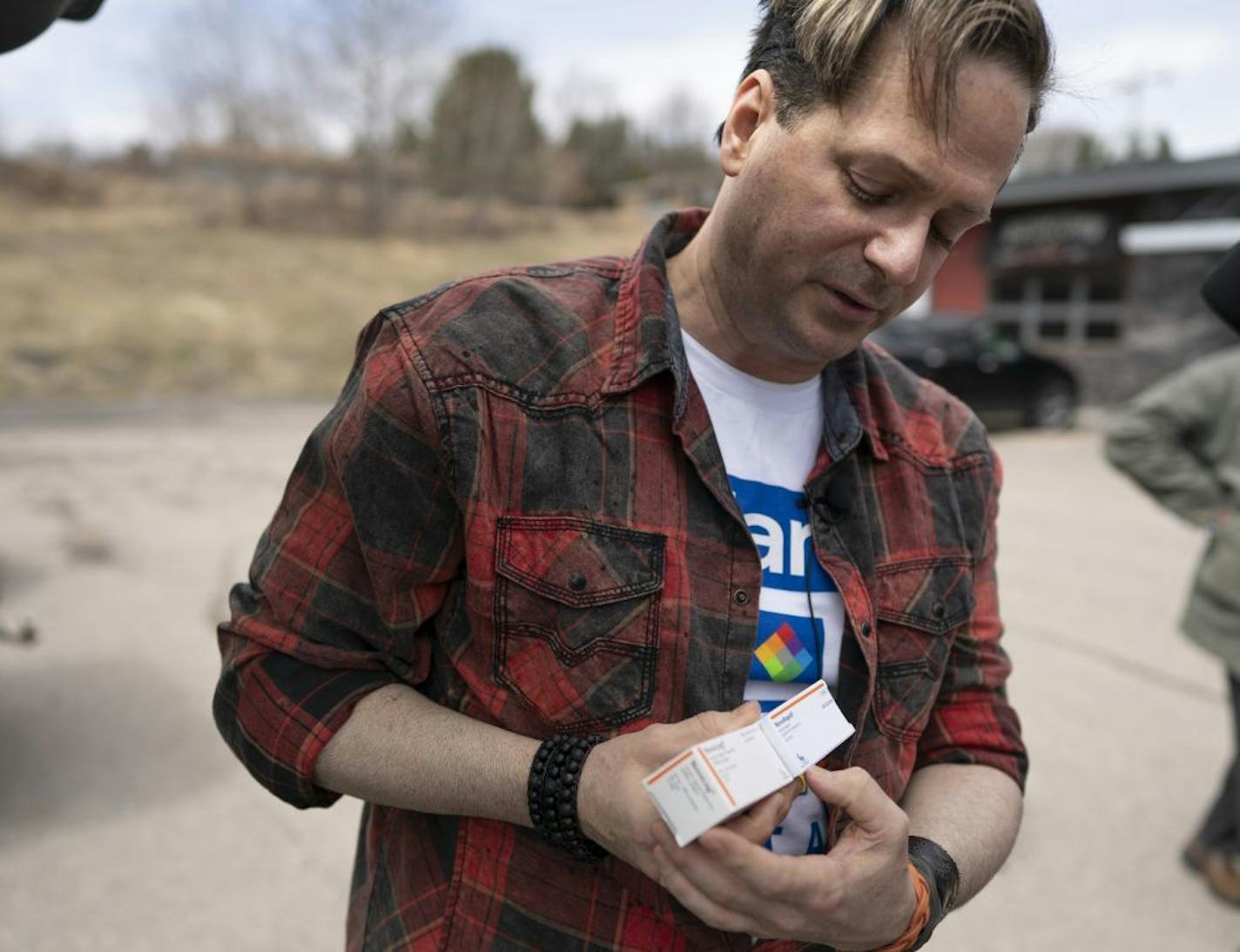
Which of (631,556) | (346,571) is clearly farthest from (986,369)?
(346,571)

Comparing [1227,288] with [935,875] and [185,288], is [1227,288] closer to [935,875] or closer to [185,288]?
[935,875]

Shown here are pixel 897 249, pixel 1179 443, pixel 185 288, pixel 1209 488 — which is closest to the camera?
pixel 897 249

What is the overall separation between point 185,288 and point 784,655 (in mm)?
22428

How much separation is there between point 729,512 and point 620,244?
29.3 metres

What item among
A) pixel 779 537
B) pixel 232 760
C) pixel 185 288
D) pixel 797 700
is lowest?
pixel 232 760

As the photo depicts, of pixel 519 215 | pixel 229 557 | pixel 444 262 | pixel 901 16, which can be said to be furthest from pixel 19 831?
pixel 519 215

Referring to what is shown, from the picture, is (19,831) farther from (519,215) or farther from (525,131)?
(525,131)

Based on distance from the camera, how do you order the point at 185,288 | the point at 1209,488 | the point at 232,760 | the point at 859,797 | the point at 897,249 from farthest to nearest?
1. the point at 185,288
2. the point at 232,760
3. the point at 1209,488
4. the point at 897,249
5. the point at 859,797

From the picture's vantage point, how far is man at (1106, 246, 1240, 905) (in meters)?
3.34

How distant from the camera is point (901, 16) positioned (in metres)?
1.14

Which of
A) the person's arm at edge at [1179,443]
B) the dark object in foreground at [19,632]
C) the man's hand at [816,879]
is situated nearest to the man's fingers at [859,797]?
the man's hand at [816,879]

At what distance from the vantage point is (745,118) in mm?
1296

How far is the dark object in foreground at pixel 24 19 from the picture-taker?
1.33 meters

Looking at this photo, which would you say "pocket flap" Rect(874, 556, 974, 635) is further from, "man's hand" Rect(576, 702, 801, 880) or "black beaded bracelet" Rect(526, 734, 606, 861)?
"black beaded bracelet" Rect(526, 734, 606, 861)
